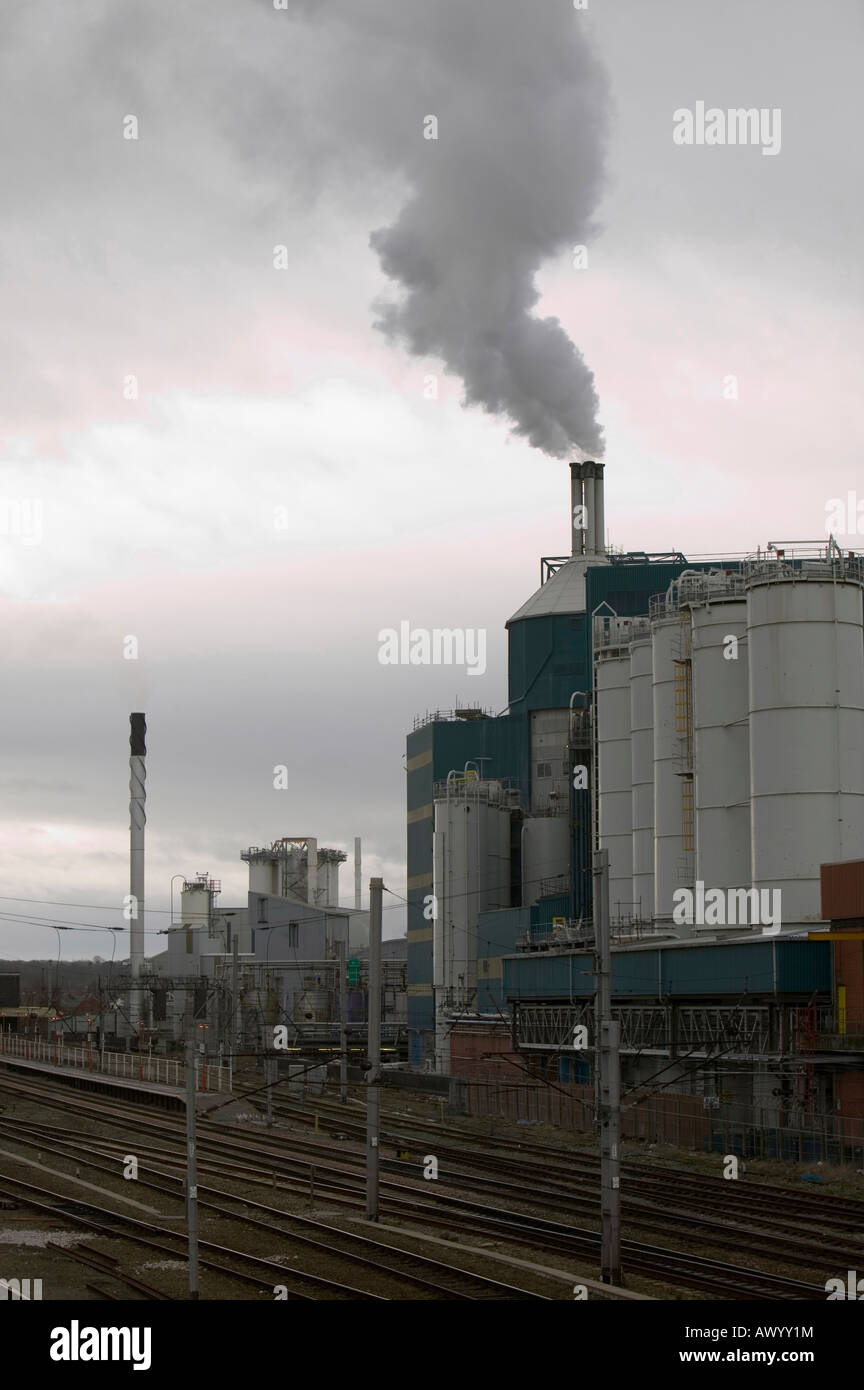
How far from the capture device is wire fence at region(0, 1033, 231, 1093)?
68.6 meters

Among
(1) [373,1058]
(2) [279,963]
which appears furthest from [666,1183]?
(2) [279,963]

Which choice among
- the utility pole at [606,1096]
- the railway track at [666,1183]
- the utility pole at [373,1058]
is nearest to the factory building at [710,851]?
the railway track at [666,1183]

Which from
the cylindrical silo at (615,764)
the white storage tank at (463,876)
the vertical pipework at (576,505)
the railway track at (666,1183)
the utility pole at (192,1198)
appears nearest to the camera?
the utility pole at (192,1198)

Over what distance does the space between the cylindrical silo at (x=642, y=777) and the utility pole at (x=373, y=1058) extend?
2600cm

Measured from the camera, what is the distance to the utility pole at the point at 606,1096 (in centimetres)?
2469

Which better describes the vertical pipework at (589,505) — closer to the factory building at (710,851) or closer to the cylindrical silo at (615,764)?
the factory building at (710,851)

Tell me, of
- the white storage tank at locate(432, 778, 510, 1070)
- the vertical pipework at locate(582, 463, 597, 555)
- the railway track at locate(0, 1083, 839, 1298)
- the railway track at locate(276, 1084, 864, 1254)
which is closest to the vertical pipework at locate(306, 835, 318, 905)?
the white storage tank at locate(432, 778, 510, 1070)

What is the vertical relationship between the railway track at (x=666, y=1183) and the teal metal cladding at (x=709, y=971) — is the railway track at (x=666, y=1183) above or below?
below

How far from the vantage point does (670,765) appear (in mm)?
56719

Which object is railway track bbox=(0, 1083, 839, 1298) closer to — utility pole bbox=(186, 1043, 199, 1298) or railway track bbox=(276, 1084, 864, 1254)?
railway track bbox=(276, 1084, 864, 1254)

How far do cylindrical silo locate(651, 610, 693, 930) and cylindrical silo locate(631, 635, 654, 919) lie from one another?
8.18 ft

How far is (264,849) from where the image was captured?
122250 mm

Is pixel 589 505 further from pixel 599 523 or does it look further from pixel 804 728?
pixel 804 728
